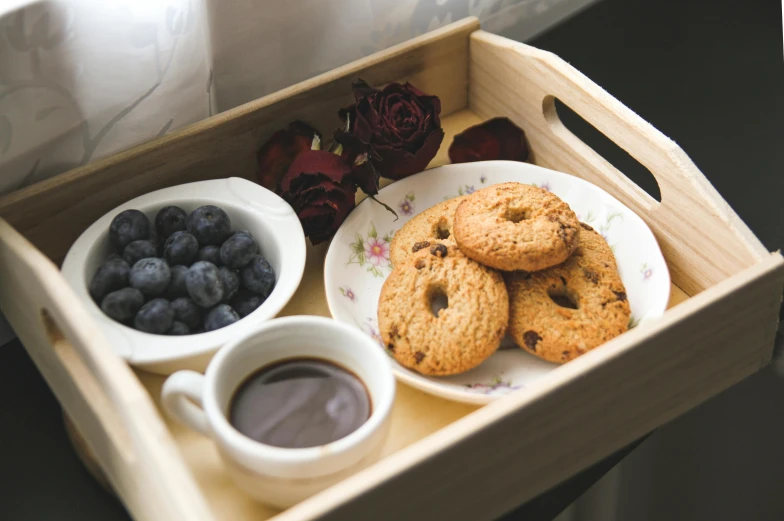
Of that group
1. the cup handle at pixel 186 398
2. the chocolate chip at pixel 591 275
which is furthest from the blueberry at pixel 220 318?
the chocolate chip at pixel 591 275

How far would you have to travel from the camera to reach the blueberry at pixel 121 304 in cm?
71

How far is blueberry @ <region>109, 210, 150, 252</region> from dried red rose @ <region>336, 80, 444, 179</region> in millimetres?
219

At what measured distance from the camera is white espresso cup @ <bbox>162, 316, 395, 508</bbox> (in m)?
0.58

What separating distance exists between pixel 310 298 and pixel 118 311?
195mm

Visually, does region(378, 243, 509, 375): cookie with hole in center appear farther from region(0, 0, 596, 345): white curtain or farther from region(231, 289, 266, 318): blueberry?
region(0, 0, 596, 345): white curtain

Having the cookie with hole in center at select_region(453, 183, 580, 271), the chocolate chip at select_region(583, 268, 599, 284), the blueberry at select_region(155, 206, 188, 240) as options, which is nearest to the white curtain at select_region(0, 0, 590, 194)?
the blueberry at select_region(155, 206, 188, 240)

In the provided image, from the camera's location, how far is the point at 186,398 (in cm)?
64

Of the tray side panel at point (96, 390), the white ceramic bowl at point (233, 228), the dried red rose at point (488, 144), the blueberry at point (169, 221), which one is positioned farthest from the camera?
the dried red rose at point (488, 144)

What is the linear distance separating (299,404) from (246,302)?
152 mm

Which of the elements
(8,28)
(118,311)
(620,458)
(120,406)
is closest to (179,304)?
(118,311)

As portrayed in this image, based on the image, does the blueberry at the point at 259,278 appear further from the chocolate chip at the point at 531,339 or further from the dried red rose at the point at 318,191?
the chocolate chip at the point at 531,339

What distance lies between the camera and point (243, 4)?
875mm

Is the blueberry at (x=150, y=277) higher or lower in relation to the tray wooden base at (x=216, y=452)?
higher

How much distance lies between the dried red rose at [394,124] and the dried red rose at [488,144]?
0.08 m
